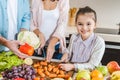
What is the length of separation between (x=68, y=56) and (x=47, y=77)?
19.9 inches

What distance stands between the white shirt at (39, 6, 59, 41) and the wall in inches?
45.4

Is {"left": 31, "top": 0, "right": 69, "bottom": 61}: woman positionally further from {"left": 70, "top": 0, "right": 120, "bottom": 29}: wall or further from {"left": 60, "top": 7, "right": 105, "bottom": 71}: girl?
{"left": 70, "top": 0, "right": 120, "bottom": 29}: wall

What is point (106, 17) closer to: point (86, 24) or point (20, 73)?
point (86, 24)

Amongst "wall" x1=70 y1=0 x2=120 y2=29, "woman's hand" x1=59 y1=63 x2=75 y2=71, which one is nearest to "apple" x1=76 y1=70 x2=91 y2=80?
"woman's hand" x1=59 y1=63 x2=75 y2=71

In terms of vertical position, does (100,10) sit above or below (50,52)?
above

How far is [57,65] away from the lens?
80.4 inches

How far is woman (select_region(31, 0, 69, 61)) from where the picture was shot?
8.38 feet

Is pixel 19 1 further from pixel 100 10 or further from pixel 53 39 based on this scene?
pixel 100 10

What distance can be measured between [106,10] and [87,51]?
1.61 metres

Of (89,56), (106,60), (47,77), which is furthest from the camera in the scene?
(106,60)

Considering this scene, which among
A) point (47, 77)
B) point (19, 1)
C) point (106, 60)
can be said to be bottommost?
point (106, 60)

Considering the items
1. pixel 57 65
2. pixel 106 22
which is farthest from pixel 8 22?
pixel 106 22

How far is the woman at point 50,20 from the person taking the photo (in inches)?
101

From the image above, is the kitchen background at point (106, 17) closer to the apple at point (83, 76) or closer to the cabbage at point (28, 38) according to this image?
the cabbage at point (28, 38)
